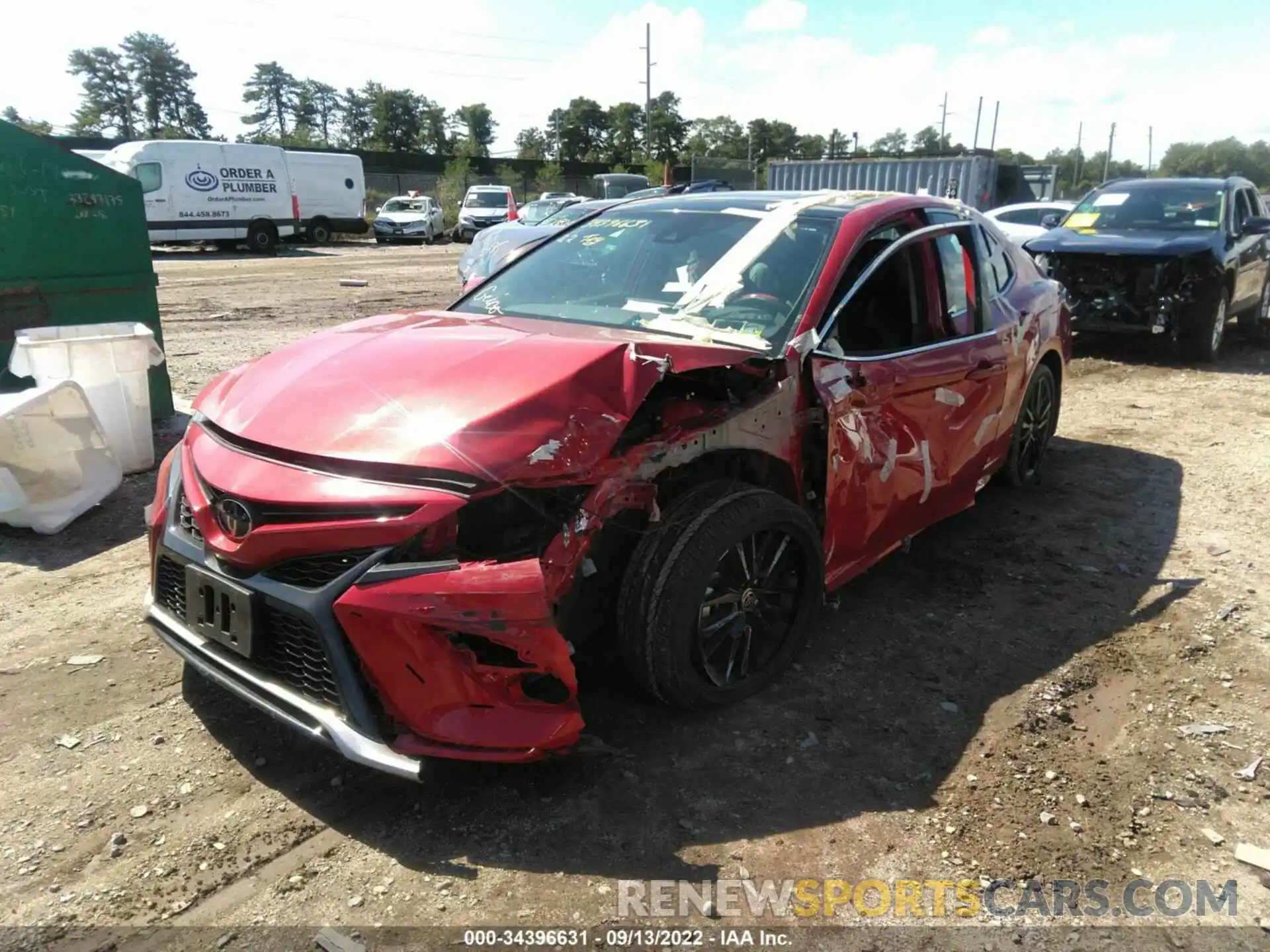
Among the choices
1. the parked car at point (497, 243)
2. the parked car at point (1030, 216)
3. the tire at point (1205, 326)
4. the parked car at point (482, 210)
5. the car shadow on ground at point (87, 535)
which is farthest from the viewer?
the parked car at point (482, 210)

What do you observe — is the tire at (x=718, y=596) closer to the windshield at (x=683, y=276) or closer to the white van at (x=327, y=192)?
the windshield at (x=683, y=276)

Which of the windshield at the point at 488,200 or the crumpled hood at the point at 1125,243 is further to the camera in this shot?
the windshield at the point at 488,200

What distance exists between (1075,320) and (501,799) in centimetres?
869

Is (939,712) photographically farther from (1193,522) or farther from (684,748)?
(1193,522)

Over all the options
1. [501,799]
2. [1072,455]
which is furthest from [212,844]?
[1072,455]

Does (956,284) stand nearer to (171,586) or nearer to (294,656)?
(294,656)

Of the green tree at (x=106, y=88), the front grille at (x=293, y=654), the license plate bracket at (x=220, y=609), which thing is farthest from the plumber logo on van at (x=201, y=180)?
the green tree at (x=106, y=88)

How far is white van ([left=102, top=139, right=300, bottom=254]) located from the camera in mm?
22203

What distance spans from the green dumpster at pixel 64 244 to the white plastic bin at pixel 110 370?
1.70 ft

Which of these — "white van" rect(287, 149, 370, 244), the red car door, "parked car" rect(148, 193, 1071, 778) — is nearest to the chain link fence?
"white van" rect(287, 149, 370, 244)

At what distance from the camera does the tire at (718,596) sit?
269 cm

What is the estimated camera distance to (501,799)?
2.58m

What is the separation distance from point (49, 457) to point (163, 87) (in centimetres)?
8709

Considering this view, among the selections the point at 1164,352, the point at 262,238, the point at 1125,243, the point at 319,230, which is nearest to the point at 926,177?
the point at 1164,352
